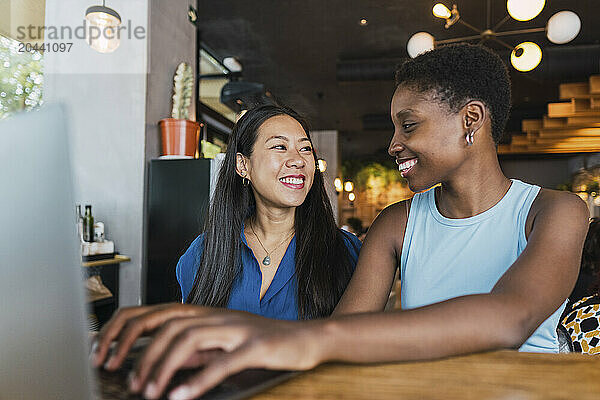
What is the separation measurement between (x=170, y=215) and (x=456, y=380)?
3.23m

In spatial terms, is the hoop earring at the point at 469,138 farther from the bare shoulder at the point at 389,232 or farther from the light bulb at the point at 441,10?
the light bulb at the point at 441,10

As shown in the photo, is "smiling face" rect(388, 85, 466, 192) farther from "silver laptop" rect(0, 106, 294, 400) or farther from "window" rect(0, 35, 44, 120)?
"window" rect(0, 35, 44, 120)

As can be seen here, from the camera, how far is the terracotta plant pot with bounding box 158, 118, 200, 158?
144 inches

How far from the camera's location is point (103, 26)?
10.4 feet

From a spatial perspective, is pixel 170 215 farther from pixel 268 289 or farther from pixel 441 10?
pixel 441 10

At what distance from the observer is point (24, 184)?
14.4 inches

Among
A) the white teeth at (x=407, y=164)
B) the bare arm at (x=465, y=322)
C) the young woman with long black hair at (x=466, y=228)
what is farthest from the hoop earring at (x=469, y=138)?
the bare arm at (x=465, y=322)

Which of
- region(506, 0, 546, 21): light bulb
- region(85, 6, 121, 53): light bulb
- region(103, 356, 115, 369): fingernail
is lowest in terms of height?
region(103, 356, 115, 369): fingernail

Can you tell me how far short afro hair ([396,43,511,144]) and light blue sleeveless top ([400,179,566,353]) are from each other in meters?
0.21

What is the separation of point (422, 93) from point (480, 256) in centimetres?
40

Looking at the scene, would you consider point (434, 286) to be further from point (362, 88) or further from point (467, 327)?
point (362, 88)

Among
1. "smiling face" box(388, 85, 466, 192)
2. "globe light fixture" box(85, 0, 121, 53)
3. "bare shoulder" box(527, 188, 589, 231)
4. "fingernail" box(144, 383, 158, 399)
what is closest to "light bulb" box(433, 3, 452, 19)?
"globe light fixture" box(85, 0, 121, 53)

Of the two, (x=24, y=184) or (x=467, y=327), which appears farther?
(x=467, y=327)

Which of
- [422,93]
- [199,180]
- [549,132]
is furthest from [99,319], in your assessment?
[549,132]
